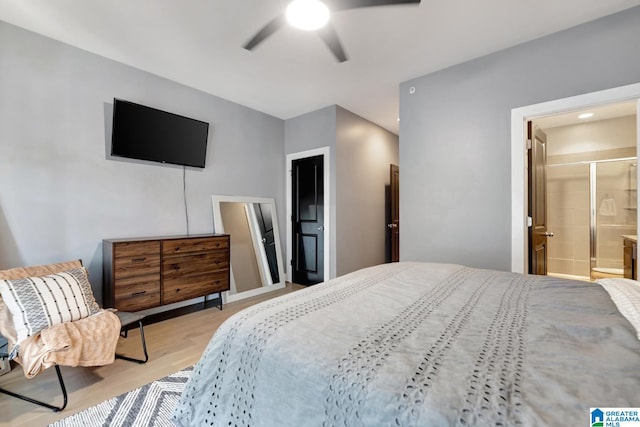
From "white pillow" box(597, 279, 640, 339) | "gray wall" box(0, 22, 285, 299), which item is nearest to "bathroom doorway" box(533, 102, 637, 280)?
"white pillow" box(597, 279, 640, 339)

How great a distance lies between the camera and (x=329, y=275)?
159 inches

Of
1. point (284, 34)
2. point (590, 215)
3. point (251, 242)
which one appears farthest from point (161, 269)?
point (590, 215)

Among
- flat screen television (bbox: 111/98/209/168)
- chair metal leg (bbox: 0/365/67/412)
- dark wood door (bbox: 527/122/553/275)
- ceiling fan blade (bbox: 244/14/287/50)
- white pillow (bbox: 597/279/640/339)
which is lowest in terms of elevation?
chair metal leg (bbox: 0/365/67/412)

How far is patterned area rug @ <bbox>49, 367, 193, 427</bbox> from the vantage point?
153 cm

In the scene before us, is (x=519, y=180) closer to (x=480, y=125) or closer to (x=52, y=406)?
(x=480, y=125)

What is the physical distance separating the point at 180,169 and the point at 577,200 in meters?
5.92

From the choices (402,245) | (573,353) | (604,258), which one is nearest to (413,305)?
(573,353)

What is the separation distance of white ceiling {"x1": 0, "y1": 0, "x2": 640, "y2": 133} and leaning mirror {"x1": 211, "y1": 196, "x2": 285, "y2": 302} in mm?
1559

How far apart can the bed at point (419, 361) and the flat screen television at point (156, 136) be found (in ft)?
8.67

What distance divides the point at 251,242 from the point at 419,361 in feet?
11.5

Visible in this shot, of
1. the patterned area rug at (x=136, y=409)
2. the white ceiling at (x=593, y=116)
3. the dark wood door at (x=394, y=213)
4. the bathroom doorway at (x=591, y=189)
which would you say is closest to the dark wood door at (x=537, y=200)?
the white ceiling at (x=593, y=116)

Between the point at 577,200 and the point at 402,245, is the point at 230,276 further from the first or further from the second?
the point at 577,200

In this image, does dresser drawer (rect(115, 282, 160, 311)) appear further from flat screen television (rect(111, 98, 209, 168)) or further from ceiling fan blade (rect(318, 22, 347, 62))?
ceiling fan blade (rect(318, 22, 347, 62))

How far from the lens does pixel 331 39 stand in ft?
7.42
